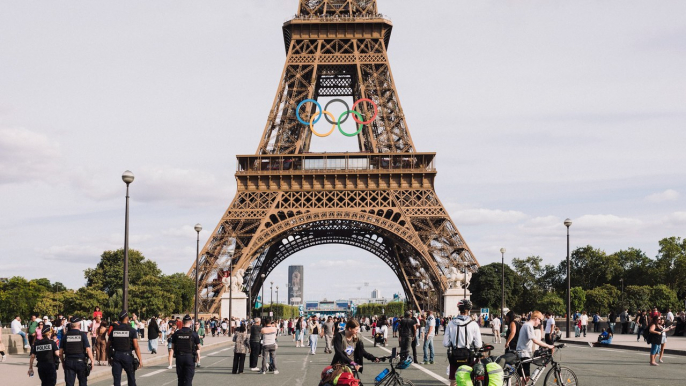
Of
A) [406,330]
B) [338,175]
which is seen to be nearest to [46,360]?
[406,330]

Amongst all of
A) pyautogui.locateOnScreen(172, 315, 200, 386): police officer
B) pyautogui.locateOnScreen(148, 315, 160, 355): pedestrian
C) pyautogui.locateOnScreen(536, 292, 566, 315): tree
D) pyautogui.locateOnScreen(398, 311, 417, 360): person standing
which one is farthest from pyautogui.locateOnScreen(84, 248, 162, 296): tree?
pyautogui.locateOnScreen(172, 315, 200, 386): police officer

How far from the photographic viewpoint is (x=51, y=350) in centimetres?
1425

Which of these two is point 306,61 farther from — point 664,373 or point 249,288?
point 664,373

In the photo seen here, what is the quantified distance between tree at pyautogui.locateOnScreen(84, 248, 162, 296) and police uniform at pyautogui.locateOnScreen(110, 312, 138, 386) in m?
77.5

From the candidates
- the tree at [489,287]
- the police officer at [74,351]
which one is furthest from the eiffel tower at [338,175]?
the police officer at [74,351]

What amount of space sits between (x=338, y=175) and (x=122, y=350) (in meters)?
47.4

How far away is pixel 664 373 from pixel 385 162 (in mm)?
42899

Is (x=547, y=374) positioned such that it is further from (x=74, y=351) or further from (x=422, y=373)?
(x=74, y=351)

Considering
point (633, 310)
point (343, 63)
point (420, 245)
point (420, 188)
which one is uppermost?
point (343, 63)

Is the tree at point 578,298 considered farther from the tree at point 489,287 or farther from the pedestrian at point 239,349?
the pedestrian at point 239,349

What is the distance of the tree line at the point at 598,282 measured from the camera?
80062 mm

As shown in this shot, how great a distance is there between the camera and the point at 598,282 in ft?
387

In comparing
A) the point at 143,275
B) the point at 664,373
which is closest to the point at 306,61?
the point at 143,275

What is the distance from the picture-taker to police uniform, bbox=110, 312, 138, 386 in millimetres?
14688
